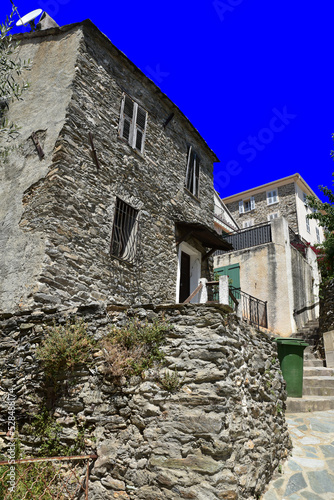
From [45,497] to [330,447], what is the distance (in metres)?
→ 4.47

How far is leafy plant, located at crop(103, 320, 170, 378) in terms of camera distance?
4547mm

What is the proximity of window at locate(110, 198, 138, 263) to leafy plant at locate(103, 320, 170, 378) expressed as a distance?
3.02 m

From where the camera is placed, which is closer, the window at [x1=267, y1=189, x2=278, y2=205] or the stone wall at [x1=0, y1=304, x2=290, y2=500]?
the stone wall at [x1=0, y1=304, x2=290, y2=500]

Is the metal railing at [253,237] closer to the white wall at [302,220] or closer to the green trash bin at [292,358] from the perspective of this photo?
the white wall at [302,220]

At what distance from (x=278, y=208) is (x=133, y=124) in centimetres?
1803

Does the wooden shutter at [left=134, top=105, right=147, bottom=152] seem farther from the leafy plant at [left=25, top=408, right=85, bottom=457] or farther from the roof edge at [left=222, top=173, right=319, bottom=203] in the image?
the roof edge at [left=222, top=173, right=319, bottom=203]

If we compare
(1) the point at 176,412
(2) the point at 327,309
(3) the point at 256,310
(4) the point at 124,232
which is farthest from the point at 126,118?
(2) the point at 327,309

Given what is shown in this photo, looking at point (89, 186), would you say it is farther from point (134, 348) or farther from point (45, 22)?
point (45, 22)

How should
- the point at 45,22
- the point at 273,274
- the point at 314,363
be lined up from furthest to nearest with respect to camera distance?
1. the point at 273,274
2. the point at 314,363
3. the point at 45,22

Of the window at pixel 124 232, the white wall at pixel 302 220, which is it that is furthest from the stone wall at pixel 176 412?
the white wall at pixel 302 220

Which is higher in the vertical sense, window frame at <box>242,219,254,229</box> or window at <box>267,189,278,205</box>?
window at <box>267,189,278,205</box>

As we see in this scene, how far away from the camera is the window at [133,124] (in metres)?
8.75

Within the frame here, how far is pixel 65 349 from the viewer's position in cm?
489

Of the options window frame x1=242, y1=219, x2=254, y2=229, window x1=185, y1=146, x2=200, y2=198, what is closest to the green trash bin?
window x1=185, y1=146, x2=200, y2=198
